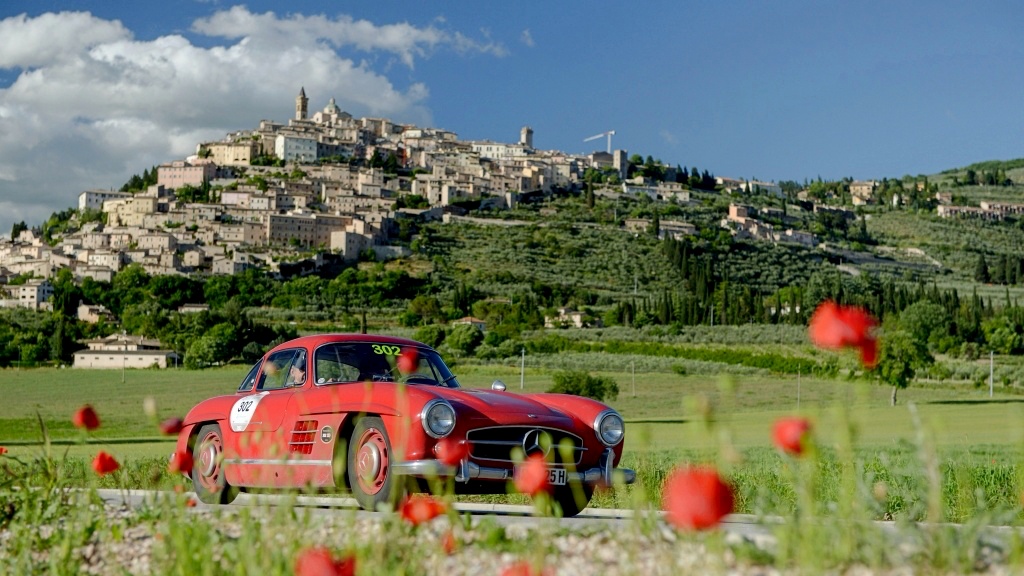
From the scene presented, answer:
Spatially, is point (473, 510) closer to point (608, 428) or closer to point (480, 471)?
point (608, 428)

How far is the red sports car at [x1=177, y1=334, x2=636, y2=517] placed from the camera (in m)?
7.37

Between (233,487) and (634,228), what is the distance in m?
136

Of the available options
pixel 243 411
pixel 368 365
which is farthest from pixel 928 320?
pixel 243 411

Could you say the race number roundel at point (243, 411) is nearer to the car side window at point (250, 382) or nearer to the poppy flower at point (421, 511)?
the car side window at point (250, 382)

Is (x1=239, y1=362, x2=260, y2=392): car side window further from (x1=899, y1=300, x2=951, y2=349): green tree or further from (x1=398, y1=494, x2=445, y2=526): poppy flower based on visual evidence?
(x1=899, y1=300, x2=951, y2=349): green tree

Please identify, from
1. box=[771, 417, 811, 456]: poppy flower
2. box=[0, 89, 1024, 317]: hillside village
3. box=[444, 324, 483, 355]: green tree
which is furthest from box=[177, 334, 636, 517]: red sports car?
box=[0, 89, 1024, 317]: hillside village

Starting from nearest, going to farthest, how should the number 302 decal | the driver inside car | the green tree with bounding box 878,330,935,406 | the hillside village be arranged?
the driver inside car
the number 302 decal
the green tree with bounding box 878,330,935,406
the hillside village

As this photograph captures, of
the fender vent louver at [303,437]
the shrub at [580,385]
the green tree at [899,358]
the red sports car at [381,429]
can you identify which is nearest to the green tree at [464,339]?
the shrub at [580,385]

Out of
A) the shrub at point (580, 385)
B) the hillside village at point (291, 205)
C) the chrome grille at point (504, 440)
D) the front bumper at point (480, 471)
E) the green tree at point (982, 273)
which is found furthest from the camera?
the green tree at point (982, 273)

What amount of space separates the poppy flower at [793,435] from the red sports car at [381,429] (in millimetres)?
3267

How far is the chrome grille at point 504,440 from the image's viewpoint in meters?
7.54

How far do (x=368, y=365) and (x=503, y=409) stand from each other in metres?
1.60

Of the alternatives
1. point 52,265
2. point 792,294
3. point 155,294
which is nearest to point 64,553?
point 792,294

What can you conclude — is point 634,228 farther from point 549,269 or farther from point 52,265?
point 52,265
